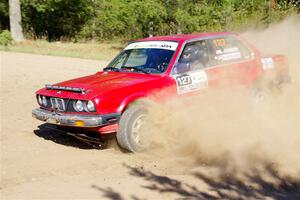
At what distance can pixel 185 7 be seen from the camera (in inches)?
987

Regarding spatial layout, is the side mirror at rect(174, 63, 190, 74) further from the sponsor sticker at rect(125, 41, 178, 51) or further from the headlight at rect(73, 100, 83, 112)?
the headlight at rect(73, 100, 83, 112)

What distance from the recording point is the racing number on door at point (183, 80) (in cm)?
755

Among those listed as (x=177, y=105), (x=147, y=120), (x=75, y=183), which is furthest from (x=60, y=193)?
(x=177, y=105)

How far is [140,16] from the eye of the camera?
25.6 meters

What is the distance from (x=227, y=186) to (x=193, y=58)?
289 centimetres

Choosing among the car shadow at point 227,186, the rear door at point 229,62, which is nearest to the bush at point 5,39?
the rear door at point 229,62

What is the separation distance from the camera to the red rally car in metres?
6.91

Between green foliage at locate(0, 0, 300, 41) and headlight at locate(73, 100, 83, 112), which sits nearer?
headlight at locate(73, 100, 83, 112)

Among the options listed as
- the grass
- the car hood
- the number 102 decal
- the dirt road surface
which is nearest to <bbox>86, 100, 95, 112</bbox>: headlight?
the car hood

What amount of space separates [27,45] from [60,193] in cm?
2158

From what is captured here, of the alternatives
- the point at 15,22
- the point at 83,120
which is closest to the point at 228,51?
the point at 83,120

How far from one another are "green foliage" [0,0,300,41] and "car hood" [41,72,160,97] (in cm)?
1596

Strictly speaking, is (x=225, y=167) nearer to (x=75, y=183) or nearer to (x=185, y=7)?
(x=75, y=183)

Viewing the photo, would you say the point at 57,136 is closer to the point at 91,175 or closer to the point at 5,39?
the point at 91,175
